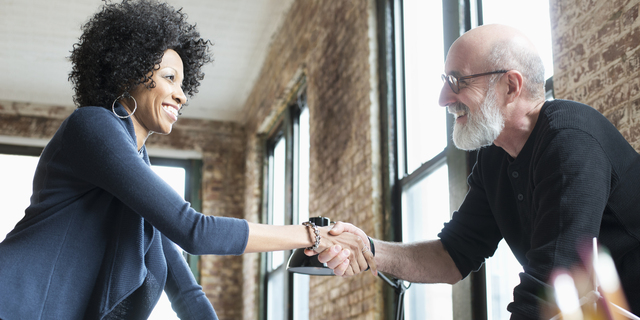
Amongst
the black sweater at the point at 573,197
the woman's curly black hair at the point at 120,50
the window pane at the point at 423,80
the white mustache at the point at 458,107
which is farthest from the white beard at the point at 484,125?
the window pane at the point at 423,80

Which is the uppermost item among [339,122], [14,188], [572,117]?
[14,188]

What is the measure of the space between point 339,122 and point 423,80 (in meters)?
1.08

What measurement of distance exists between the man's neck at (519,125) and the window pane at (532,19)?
1.77 feet

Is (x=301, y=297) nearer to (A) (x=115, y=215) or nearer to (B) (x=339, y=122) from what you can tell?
(B) (x=339, y=122)

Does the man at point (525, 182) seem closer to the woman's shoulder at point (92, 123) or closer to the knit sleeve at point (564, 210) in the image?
the knit sleeve at point (564, 210)

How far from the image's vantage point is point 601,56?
2.03m

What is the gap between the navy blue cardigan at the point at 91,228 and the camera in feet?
5.00

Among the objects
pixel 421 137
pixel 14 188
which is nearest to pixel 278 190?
pixel 14 188

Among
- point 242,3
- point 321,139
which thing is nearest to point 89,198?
point 321,139

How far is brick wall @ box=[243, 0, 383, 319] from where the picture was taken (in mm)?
4055

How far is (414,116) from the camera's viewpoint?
3863 mm

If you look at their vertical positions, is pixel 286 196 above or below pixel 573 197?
above

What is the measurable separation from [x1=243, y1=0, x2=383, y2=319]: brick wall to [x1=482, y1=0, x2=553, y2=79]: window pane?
136 cm

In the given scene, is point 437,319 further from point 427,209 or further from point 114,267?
point 114,267
